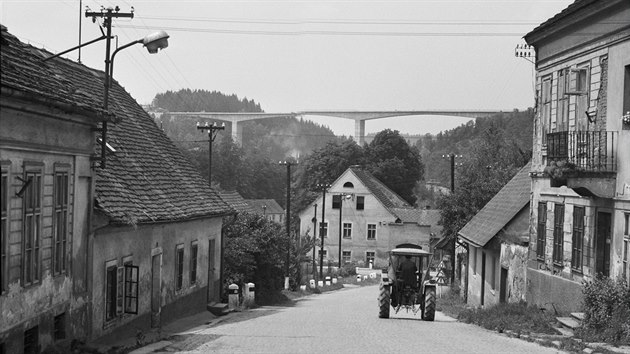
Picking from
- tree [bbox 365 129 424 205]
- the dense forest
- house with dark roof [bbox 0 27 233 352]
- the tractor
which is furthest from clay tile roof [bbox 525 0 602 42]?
tree [bbox 365 129 424 205]

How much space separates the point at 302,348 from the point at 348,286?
4615 cm

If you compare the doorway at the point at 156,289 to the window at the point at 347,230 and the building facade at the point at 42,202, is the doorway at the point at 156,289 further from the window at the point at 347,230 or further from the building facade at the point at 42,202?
the window at the point at 347,230

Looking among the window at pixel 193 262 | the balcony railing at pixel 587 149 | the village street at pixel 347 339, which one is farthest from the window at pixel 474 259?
the balcony railing at pixel 587 149

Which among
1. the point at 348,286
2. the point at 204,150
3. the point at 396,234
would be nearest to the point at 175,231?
the point at 348,286

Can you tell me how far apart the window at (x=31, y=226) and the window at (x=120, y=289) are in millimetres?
4069

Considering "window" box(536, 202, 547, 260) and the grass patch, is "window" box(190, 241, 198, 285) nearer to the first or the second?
the grass patch

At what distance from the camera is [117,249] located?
18.6 meters

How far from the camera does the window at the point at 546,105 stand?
24578mm

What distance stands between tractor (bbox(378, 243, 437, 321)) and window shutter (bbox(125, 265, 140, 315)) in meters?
7.93

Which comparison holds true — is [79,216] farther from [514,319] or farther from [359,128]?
[359,128]

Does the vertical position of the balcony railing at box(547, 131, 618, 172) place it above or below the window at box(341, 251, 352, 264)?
above

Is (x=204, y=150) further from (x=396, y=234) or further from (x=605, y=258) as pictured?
(x=605, y=258)

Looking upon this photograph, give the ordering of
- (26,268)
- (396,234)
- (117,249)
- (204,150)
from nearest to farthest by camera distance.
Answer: (26,268)
(117,249)
(396,234)
(204,150)

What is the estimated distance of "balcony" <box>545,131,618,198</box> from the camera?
64.2ft
